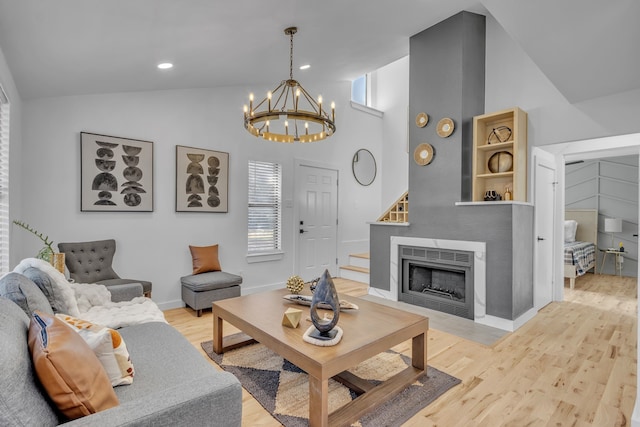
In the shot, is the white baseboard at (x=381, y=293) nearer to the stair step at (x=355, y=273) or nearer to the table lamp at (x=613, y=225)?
the stair step at (x=355, y=273)

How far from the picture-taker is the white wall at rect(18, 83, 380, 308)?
10.9ft

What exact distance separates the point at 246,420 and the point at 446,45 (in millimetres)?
4327

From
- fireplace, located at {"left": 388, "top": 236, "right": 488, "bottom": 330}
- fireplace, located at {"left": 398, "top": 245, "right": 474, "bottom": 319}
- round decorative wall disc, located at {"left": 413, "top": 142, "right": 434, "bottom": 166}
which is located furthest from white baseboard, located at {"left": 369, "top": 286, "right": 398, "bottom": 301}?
round decorative wall disc, located at {"left": 413, "top": 142, "right": 434, "bottom": 166}

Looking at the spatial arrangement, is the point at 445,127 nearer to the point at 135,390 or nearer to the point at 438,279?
the point at 438,279

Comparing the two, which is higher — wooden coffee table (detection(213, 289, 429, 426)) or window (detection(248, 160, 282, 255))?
window (detection(248, 160, 282, 255))

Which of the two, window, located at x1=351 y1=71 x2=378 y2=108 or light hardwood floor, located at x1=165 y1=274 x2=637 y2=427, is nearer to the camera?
light hardwood floor, located at x1=165 y1=274 x2=637 y2=427

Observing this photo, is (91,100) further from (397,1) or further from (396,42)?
(396,42)

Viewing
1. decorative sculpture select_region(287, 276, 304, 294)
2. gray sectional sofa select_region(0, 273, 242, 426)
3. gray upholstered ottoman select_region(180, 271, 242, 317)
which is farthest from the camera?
gray upholstered ottoman select_region(180, 271, 242, 317)

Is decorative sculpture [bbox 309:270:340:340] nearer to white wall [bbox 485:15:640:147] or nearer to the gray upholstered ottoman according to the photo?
the gray upholstered ottoman

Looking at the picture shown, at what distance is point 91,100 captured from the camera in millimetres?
3553

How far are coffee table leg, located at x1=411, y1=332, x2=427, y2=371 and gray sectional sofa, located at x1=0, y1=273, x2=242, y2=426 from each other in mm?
1505

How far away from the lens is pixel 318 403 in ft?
5.90

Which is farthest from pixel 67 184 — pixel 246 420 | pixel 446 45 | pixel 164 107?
pixel 446 45

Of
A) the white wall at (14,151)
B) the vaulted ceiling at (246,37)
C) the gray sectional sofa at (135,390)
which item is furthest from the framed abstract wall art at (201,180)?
the gray sectional sofa at (135,390)
